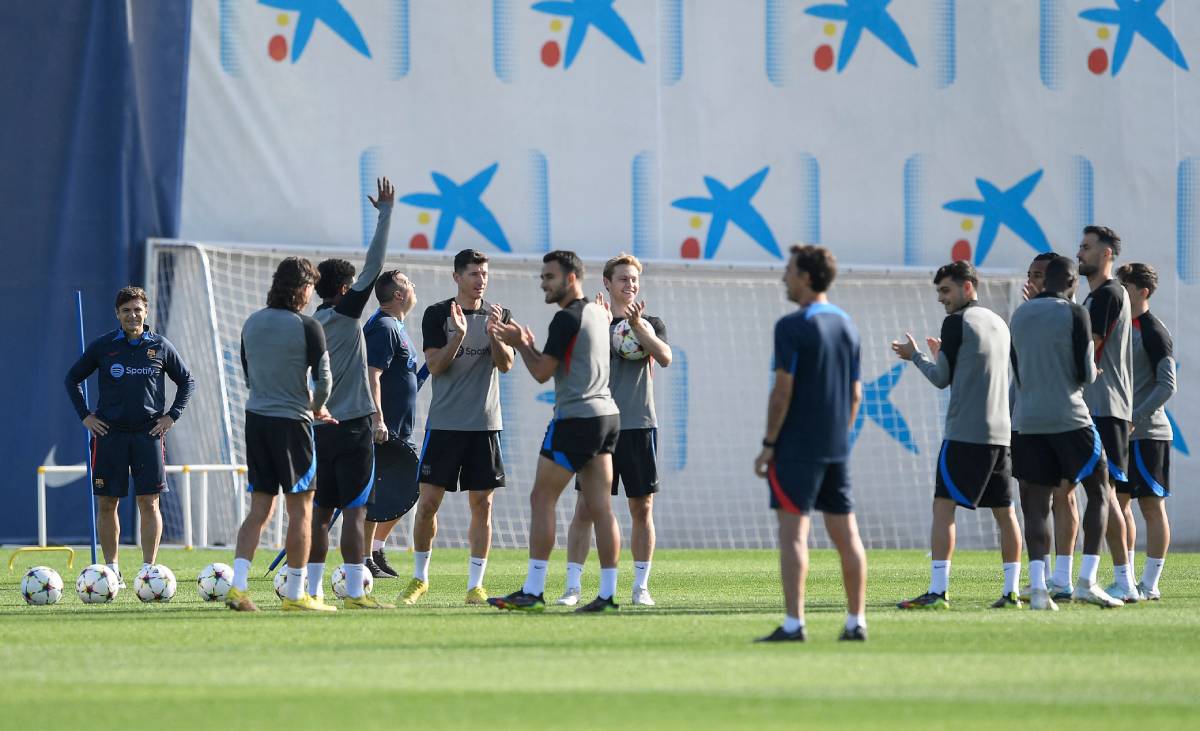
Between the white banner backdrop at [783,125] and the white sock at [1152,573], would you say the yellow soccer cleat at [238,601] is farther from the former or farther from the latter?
the white banner backdrop at [783,125]

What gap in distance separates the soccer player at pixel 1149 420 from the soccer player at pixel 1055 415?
0.88 meters

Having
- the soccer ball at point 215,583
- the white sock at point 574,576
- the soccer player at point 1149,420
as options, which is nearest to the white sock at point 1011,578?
the soccer player at point 1149,420

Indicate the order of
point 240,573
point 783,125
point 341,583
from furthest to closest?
point 783,125
point 341,583
point 240,573

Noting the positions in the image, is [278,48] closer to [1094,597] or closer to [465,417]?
[465,417]

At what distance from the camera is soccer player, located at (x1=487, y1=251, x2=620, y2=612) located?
323 inches

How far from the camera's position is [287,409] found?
8359 millimetres

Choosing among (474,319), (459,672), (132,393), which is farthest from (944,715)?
(132,393)

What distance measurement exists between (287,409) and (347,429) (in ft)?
Answer: 1.12

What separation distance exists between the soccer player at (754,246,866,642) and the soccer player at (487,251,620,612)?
166 cm

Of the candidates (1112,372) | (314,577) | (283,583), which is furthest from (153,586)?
(1112,372)

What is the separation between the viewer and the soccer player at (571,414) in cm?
820

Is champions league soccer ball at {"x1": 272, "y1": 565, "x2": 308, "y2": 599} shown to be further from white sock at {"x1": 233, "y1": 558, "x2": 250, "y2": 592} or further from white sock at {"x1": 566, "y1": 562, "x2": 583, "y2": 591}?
white sock at {"x1": 566, "y1": 562, "x2": 583, "y2": 591}

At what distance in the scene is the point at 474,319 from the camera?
9.14 m

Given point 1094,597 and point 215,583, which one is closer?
point 1094,597
